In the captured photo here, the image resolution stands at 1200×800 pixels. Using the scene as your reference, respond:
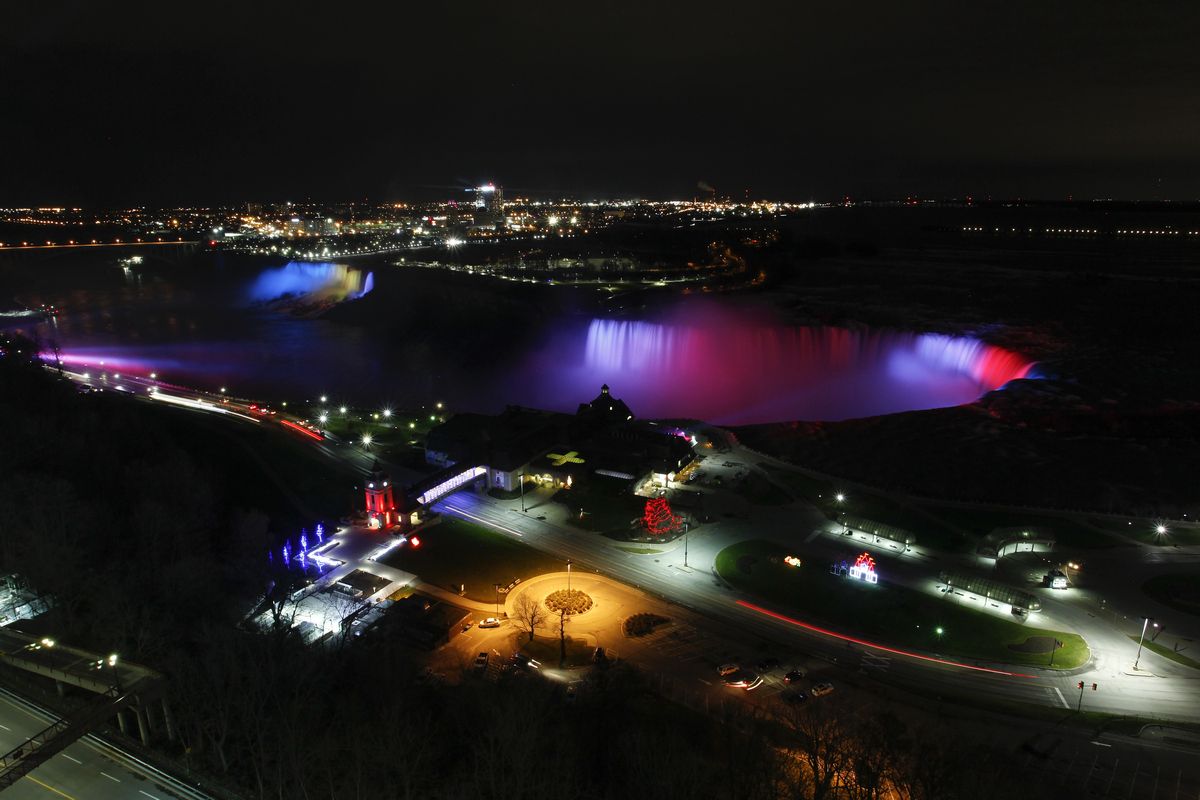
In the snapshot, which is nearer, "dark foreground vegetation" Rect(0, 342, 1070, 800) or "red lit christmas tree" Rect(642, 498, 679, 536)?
"dark foreground vegetation" Rect(0, 342, 1070, 800)

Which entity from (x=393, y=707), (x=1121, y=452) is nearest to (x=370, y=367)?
(x=393, y=707)

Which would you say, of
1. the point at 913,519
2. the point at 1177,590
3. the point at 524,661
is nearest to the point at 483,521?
the point at 524,661

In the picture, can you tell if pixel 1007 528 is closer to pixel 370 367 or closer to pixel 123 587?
pixel 123 587

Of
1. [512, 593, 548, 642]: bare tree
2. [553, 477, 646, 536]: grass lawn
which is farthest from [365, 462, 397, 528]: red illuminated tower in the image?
[512, 593, 548, 642]: bare tree

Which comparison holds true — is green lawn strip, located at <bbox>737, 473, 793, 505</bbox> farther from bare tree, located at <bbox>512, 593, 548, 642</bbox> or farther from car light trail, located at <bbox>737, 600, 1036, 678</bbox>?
bare tree, located at <bbox>512, 593, 548, 642</bbox>

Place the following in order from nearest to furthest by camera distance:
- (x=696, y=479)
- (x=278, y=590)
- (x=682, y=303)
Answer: (x=278, y=590) → (x=696, y=479) → (x=682, y=303)

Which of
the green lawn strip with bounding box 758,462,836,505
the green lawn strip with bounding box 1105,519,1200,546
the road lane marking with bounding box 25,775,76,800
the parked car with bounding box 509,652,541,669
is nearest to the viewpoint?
the road lane marking with bounding box 25,775,76,800

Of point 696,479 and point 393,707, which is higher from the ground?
point 393,707
